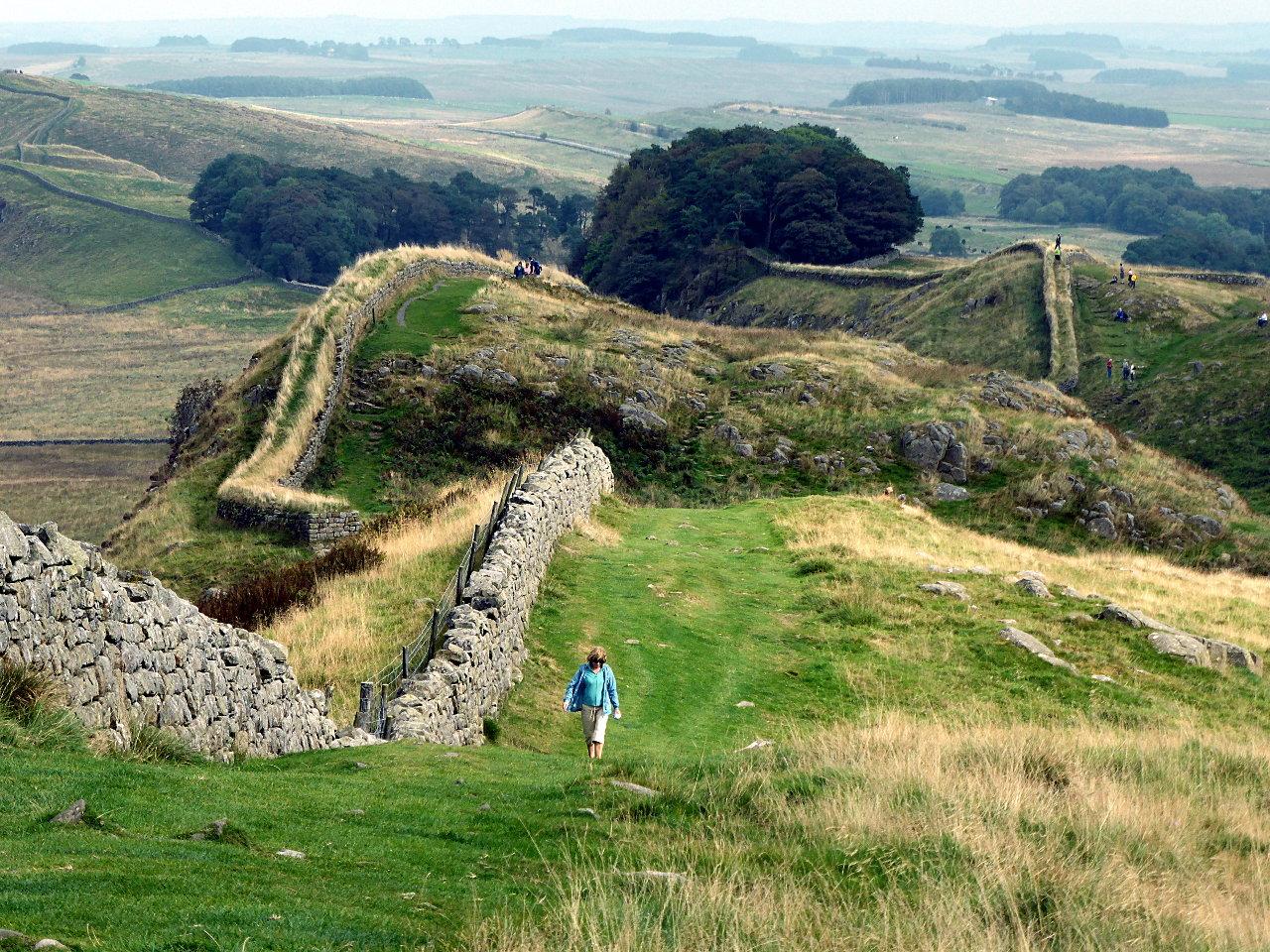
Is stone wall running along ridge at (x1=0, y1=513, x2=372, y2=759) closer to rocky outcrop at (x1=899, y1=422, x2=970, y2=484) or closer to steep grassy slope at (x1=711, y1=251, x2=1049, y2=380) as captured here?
rocky outcrop at (x1=899, y1=422, x2=970, y2=484)

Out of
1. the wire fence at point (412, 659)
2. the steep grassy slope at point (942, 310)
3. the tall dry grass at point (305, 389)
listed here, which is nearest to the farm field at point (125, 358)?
the tall dry grass at point (305, 389)

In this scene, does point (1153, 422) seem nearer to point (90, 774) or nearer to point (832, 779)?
point (832, 779)

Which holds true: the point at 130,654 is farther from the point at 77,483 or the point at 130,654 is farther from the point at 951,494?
the point at 77,483

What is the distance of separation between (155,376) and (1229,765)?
88948 millimetres

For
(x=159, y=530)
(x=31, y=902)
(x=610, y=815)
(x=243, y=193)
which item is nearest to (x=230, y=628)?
(x=610, y=815)

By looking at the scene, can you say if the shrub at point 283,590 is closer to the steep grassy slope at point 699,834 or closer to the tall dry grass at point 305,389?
the steep grassy slope at point 699,834

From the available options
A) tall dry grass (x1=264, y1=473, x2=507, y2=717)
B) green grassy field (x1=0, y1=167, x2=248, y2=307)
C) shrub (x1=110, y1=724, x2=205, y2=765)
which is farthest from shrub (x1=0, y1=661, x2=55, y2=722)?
green grassy field (x1=0, y1=167, x2=248, y2=307)

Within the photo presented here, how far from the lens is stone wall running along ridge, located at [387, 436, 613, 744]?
52.8ft

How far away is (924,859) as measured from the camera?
9.95m

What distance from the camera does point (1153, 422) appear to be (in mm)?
68688

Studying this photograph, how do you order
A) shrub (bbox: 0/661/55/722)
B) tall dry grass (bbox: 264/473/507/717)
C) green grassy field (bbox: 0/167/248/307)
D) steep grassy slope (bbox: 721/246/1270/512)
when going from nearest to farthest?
shrub (bbox: 0/661/55/722), tall dry grass (bbox: 264/473/507/717), steep grassy slope (bbox: 721/246/1270/512), green grassy field (bbox: 0/167/248/307)

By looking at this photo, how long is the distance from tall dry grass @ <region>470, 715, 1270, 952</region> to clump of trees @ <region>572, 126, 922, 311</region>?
9535cm

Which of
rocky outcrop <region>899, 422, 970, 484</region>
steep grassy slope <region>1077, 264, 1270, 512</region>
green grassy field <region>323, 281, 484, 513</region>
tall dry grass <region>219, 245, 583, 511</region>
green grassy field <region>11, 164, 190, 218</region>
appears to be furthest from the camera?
green grassy field <region>11, 164, 190, 218</region>

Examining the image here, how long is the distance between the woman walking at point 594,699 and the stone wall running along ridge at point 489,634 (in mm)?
1587
